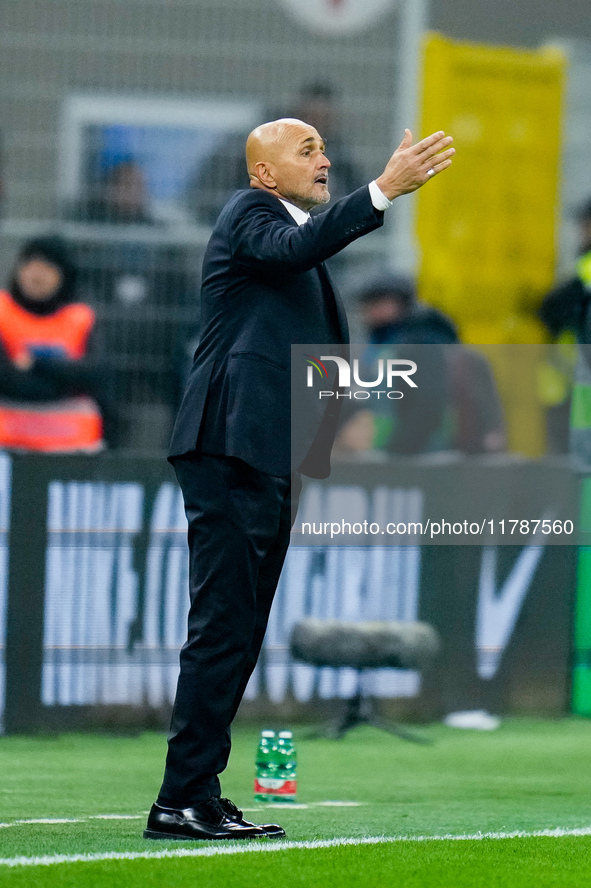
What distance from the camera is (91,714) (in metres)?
7.34

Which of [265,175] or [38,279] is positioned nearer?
[265,175]

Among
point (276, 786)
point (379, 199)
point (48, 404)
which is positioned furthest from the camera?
point (48, 404)

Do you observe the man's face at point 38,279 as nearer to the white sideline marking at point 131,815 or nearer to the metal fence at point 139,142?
the metal fence at point 139,142

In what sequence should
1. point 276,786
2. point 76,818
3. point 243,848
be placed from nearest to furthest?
point 243,848 → point 76,818 → point 276,786

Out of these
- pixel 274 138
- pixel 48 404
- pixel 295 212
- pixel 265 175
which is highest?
pixel 274 138

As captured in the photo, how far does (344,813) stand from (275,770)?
14.2 inches

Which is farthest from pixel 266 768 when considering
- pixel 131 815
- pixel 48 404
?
pixel 48 404

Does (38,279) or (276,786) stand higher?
(38,279)

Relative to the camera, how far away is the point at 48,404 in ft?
27.2

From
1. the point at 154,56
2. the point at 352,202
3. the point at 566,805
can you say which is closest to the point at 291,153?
the point at 352,202

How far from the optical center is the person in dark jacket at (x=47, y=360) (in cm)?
830

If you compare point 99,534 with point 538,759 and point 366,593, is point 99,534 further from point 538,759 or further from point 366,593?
point 538,759

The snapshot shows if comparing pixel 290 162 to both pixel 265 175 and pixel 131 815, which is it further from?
pixel 131 815

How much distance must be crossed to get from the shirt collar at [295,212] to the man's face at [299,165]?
25 mm
